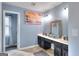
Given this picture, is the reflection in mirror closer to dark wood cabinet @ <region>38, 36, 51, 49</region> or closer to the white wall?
dark wood cabinet @ <region>38, 36, 51, 49</region>

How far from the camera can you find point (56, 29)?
2.60m

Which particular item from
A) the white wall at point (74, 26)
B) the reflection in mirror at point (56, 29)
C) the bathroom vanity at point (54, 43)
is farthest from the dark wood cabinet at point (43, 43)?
the white wall at point (74, 26)

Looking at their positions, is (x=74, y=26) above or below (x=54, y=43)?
above

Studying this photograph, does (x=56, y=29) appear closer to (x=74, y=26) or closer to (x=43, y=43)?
(x=43, y=43)

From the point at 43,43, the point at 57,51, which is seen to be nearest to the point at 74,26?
the point at 57,51

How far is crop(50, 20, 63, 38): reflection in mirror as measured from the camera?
254 centimetres

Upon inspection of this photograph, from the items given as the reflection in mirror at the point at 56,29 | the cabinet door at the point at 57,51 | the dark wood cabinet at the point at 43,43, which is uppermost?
the reflection in mirror at the point at 56,29

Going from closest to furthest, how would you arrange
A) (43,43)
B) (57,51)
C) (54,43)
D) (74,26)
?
(74,26) < (57,51) < (54,43) < (43,43)

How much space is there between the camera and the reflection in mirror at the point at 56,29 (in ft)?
8.32

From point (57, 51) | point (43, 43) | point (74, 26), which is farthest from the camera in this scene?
point (43, 43)

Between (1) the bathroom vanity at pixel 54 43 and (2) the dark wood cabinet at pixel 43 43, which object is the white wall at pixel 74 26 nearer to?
(1) the bathroom vanity at pixel 54 43

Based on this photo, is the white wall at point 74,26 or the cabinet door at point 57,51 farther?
the cabinet door at point 57,51

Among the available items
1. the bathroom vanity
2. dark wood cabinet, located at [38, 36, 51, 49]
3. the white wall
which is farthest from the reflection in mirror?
the white wall

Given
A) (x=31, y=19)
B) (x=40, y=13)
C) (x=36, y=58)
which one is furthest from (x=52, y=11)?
(x=36, y=58)
